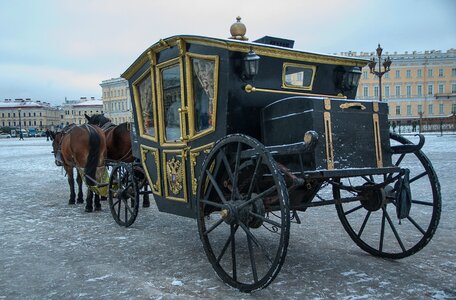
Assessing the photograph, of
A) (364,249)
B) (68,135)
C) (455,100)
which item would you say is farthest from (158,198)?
(455,100)

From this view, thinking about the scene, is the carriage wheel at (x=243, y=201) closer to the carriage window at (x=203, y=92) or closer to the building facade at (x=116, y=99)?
the carriage window at (x=203, y=92)

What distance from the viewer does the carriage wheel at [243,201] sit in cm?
355

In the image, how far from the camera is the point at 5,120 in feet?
427

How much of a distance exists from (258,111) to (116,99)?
100 m

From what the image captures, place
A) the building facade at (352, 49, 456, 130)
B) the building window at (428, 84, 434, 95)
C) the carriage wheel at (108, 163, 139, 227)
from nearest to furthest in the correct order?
the carriage wheel at (108, 163, 139, 227) < the building facade at (352, 49, 456, 130) < the building window at (428, 84, 434, 95)

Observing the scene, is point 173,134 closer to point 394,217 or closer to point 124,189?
point 124,189

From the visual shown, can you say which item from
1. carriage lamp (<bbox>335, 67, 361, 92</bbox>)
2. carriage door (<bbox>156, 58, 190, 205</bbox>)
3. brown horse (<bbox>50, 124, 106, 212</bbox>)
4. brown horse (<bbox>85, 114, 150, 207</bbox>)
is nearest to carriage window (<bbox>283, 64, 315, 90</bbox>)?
carriage lamp (<bbox>335, 67, 361, 92</bbox>)

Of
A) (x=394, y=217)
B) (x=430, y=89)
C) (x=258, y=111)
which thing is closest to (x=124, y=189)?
(x=258, y=111)

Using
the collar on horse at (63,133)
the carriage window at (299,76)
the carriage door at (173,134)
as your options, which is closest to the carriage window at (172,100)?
the carriage door at (173,134)

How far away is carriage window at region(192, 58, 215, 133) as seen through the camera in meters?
4.61

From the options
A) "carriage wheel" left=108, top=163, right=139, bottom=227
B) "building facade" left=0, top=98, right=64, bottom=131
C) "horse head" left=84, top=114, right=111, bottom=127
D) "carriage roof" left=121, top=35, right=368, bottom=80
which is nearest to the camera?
"carriage roof" left=121, top=35, right=368, bottom=80

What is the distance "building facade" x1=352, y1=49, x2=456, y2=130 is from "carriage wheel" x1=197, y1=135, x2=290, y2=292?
266ft

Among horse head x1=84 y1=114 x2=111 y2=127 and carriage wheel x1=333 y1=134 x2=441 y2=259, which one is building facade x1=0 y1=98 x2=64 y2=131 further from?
carriage wheel x1=333 y1=134 x2=441 y2=259

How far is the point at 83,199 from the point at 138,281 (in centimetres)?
597
